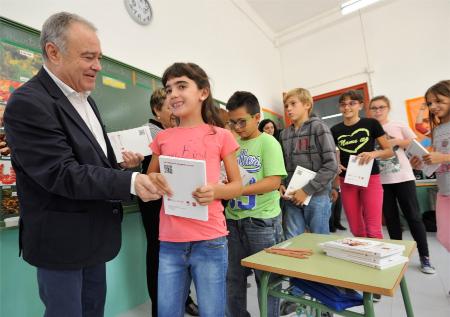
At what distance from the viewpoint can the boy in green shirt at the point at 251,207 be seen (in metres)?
1.33

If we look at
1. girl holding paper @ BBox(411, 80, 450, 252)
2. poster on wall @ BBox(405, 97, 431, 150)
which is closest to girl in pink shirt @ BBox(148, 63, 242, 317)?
girl holding paper @ BBox(411, 80, 450, 252)

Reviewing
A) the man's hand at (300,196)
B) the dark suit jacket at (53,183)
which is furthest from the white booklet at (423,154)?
the dark suit jacket at (53,183)

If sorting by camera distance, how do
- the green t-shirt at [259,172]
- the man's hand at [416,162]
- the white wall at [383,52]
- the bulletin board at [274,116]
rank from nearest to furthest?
the green t-shirt at [259,172]
the man's hand at [416,162]
the white wall at [383,52]
the bulletin board at [274,116]

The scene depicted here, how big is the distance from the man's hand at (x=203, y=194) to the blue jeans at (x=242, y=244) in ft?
1.78

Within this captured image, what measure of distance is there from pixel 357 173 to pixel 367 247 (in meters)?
1.23

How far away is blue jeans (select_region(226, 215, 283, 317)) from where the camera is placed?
4.35 ft

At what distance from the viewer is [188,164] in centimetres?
81

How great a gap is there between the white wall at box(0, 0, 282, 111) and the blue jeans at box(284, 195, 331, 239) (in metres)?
1.84

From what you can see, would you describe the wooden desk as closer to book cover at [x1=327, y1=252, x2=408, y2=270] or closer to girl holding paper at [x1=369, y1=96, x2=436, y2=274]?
book cover at [x1=327, y1=252, x2=408, y2=270]

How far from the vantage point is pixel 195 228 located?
3.15 feet

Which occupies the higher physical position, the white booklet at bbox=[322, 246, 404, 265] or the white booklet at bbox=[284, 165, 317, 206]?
the white booklet at bbox=[284, 165, 317, 206]

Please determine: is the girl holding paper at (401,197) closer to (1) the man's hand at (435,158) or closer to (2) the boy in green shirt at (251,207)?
(1) the man's hand at (435,158)

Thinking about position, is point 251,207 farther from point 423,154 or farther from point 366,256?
point 423,154

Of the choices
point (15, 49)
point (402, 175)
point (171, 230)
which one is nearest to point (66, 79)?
point (171, 230)
